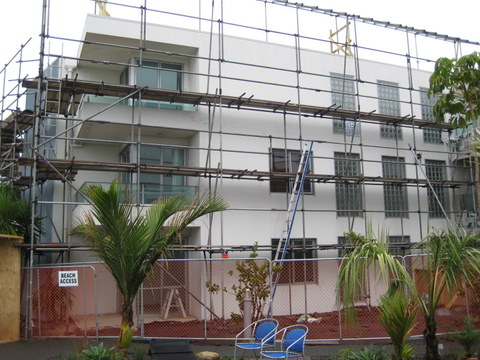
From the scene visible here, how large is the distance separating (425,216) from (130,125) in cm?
998

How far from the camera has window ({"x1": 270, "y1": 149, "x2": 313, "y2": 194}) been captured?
52.0ft

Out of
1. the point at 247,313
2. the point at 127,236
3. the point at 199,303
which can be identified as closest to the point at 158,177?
the point at 199,303

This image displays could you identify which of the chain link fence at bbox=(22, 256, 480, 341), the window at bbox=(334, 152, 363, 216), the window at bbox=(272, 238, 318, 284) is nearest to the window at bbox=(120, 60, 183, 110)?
the chain link fence at bbox=(22, 256, 480, 341)

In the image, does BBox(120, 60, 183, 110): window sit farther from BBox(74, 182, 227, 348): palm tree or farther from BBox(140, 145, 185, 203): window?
BBox(74, 182, 227, 348): palm tree

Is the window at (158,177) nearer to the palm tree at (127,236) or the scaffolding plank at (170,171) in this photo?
the scaffolding plank at (170,171)

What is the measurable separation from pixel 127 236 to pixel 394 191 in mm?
11576

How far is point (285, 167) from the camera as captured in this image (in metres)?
16.0

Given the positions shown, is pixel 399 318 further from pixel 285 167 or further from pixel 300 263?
pixel 285 167

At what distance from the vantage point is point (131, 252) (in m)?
8.10

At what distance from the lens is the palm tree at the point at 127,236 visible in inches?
316

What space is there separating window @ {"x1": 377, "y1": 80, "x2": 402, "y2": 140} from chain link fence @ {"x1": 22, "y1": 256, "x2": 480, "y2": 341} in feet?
17.2

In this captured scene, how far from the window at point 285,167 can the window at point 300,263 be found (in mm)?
1521

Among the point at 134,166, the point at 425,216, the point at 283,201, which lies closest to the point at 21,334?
the point at 134,166

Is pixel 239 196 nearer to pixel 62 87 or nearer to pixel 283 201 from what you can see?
pixel 283 201
